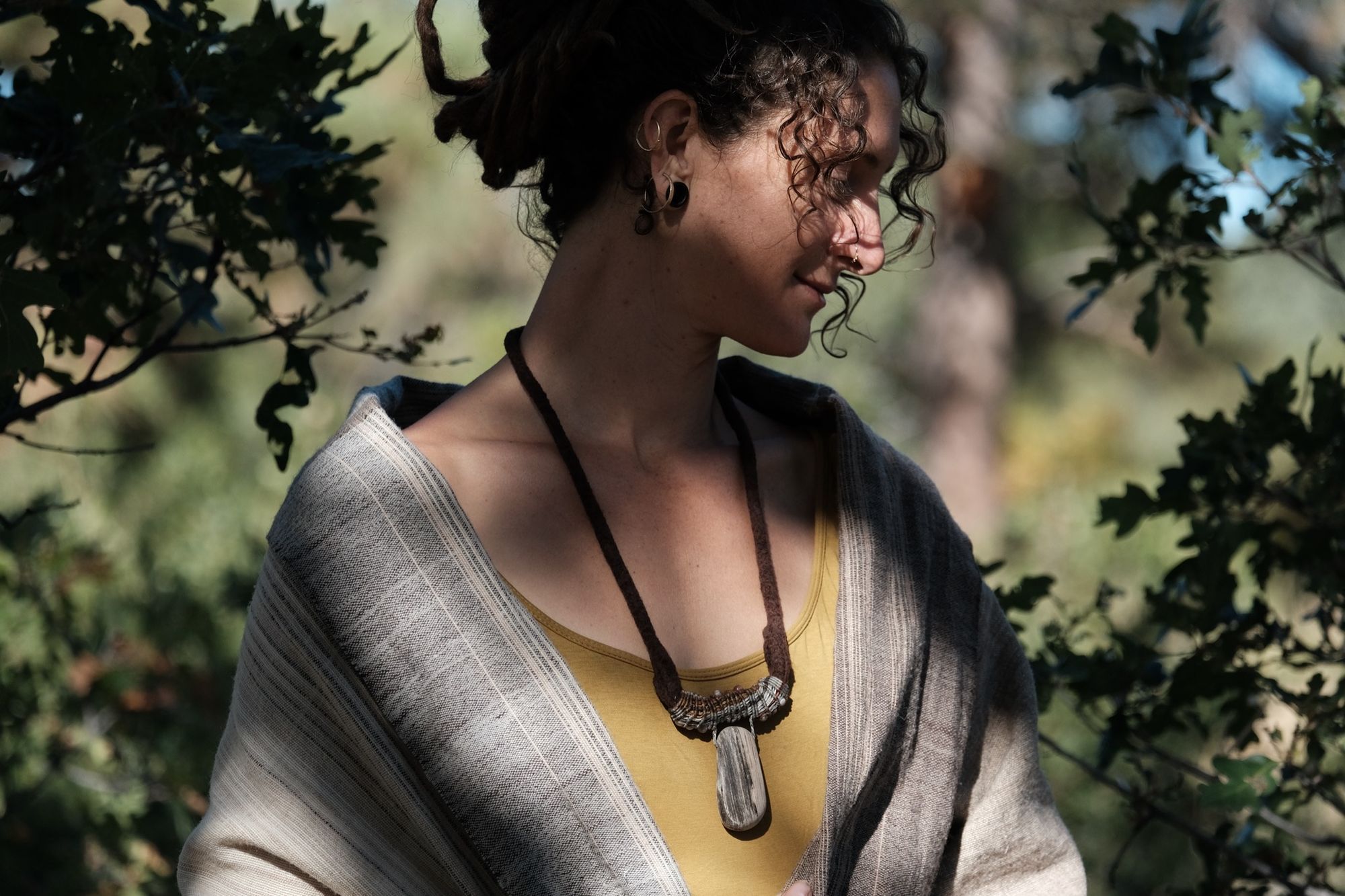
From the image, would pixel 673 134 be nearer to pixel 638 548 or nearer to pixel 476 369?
pixel 638 548

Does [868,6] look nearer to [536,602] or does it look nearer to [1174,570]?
[536,602]

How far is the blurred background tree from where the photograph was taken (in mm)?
1945

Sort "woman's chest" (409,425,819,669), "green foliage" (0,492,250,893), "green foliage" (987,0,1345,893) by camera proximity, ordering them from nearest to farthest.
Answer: "woman's chest" (409,425,819,669) → "green foliage" (987,0,1345,893) → "green foliage" (0,492,250,893)

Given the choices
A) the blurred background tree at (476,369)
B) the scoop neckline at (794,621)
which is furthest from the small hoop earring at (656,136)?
the scoop neckline at (794,621)

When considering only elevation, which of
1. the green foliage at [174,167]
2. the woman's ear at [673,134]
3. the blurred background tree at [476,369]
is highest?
the green foliage at [174,167]

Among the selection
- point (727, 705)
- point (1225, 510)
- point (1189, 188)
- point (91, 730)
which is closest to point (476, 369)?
point (91, 730)

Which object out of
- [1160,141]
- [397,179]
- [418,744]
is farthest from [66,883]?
[397,179]

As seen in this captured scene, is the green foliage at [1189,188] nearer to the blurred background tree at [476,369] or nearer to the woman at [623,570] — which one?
the blurred background tree at [476,369]

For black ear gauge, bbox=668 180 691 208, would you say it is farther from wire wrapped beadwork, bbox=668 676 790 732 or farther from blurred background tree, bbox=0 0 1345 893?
wire wrapped beadwork, bbox=668 676 790 732

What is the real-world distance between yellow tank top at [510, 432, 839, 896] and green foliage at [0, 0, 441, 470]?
58 centimetres

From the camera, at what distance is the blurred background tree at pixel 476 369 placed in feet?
6.38

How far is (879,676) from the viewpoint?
1.65 meters

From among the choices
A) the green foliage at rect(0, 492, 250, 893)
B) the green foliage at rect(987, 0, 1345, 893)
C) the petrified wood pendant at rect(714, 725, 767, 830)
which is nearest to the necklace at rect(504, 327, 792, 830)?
the petrified wood pendant at rect(714, 725, 767, 830)

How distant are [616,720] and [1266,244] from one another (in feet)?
4.64
